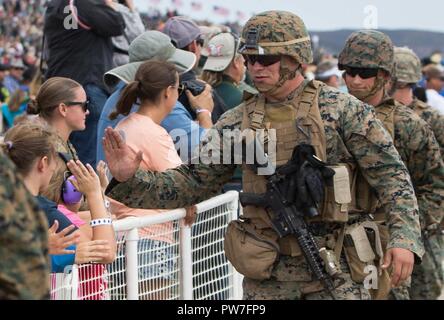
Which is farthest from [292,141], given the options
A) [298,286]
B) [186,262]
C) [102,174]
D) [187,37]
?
[187,37]

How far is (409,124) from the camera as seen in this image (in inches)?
245

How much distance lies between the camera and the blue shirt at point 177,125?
21.4 feet

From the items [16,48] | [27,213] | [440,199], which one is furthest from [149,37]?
[16,48]

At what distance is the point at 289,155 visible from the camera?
4.84m

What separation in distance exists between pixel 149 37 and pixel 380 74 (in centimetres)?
168

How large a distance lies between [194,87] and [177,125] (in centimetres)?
71

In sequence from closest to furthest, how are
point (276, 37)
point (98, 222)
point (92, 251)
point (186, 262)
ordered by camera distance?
point (92, 251) → point (98, 222) → point (276, 37) → point (186, 262)

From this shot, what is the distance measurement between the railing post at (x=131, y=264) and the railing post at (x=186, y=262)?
63cm

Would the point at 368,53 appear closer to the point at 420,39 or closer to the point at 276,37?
the point at 276,37

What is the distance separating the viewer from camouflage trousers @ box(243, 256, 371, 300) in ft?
15.8

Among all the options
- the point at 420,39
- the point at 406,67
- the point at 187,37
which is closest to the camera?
the point at 406,67

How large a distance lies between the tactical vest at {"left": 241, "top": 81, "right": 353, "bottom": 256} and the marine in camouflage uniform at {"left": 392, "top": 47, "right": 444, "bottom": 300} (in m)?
1.86
